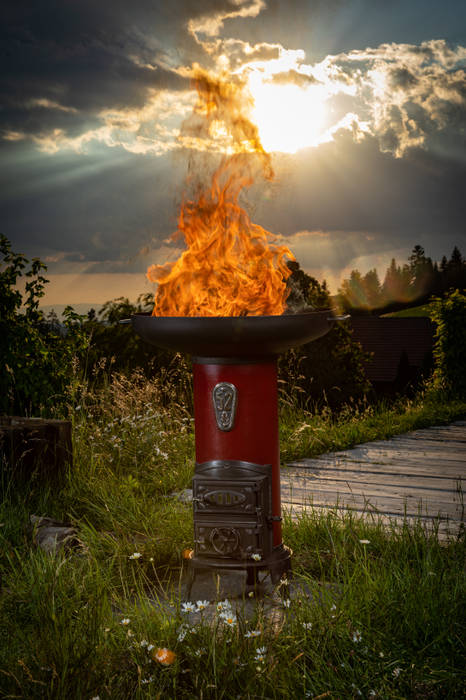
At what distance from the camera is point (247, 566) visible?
2875 mm

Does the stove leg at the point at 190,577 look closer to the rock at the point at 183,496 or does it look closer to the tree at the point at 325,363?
the rock at the point at 183,496

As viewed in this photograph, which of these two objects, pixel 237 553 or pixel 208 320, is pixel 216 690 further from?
pixel 208 320

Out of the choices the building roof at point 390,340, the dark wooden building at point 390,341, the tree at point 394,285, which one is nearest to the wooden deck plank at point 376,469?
the dark wooden building at point 390,341

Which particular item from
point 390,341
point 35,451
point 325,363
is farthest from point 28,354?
point 390,341

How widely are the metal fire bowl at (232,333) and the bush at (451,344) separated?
7016 mm

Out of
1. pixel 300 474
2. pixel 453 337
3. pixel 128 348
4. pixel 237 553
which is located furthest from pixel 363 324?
pixel 237 553

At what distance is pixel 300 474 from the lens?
4.97 m

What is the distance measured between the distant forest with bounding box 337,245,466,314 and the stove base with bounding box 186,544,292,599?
3857cm

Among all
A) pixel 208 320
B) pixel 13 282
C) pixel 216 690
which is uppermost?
pixel 13 282

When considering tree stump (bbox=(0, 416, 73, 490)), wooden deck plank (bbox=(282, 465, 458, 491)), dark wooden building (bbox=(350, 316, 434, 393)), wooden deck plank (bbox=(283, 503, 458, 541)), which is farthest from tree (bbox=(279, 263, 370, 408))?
dark wooden building (bbox=(350, 316, 434, 393))

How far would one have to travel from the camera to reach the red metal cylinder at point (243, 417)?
2896 millimetres

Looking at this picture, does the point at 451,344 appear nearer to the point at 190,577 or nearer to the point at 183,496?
the point at 183,496

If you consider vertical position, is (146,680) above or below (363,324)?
below

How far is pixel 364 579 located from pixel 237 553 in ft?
1.71
